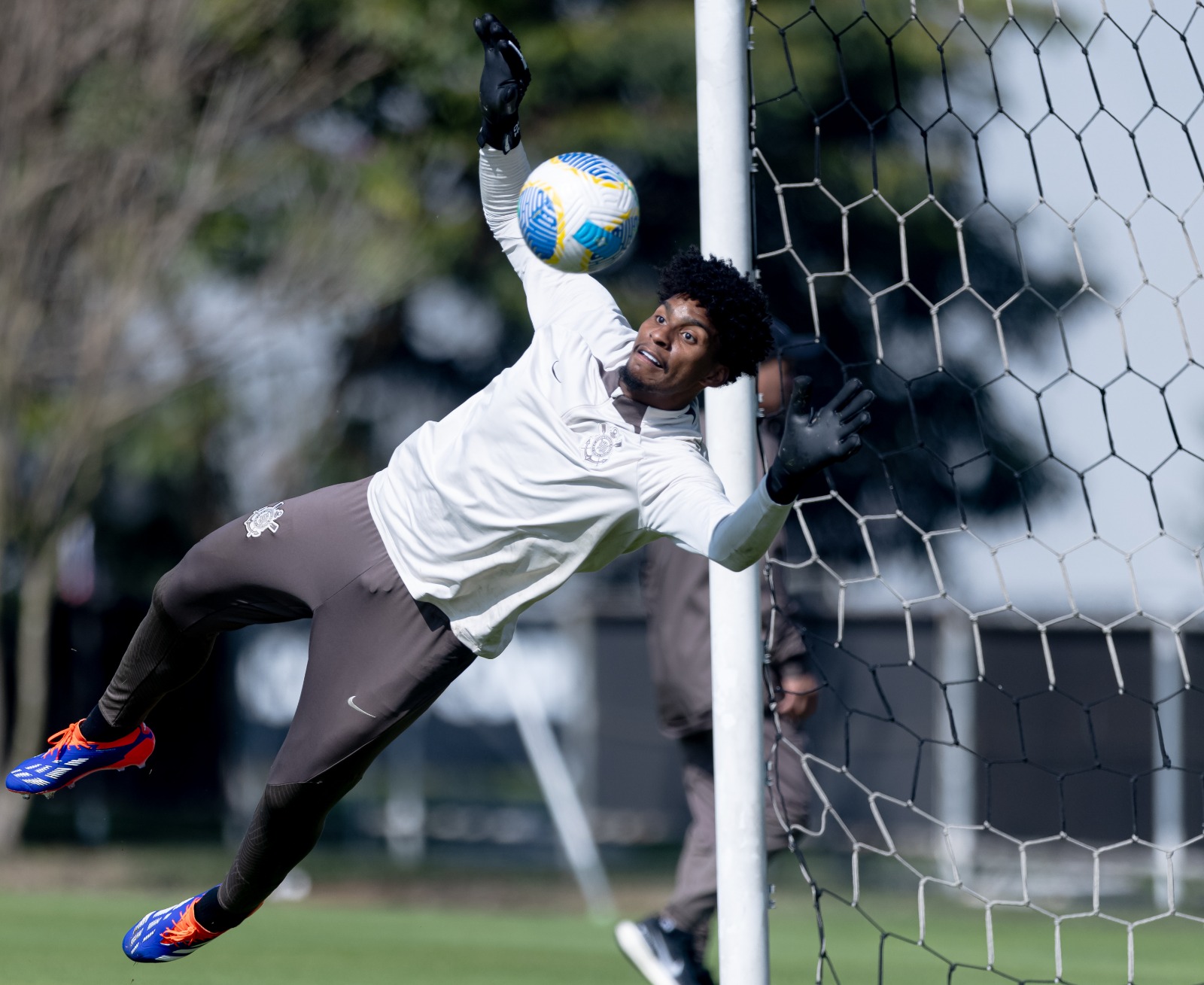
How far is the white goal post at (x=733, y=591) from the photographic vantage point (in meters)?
4.71

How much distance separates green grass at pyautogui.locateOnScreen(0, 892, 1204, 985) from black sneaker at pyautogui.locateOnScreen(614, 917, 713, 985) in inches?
27.8

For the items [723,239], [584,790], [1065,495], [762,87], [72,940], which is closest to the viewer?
[723,239]

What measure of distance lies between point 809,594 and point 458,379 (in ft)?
19.8

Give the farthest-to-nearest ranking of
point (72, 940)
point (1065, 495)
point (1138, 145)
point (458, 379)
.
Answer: point (458, 379), point (1065, 495), point (72, 940), point (1138, 145)

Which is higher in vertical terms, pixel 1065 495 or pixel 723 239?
pixel 1065 495

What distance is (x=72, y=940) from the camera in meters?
7.34

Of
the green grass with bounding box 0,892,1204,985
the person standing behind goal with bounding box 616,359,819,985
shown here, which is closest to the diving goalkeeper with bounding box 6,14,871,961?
the person standing behind goal with bounding box 616,359,819,985

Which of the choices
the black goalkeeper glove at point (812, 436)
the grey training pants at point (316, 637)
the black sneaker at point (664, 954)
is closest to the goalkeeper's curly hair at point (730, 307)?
the black goalkeeper glove at point (812, 436)

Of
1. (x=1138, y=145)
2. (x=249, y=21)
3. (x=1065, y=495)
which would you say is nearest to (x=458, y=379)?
(x=249, y=21)

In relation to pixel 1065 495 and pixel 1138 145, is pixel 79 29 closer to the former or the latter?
pixel 1065 495

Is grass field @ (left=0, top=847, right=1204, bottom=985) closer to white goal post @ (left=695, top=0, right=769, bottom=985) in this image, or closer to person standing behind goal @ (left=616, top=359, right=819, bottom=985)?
person standing behind goal @ (left=616, top=359, right=819, bottom=985)

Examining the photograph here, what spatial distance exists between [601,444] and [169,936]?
2093 millimetres

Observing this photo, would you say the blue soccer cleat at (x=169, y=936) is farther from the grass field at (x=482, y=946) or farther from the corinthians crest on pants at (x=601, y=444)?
A: the corinthians crest on pants at (x=601, y=444)

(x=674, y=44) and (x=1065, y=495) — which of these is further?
(x=674, y=44)
